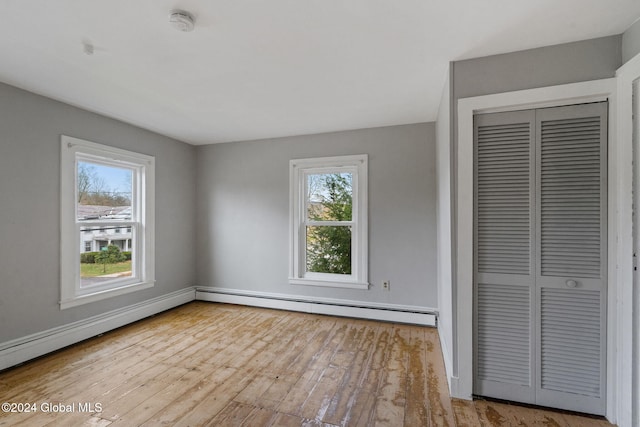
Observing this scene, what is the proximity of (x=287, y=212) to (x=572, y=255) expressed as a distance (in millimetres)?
3062

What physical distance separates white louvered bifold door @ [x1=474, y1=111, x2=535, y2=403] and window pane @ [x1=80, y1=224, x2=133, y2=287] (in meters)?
3.80

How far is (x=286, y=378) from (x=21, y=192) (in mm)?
2812

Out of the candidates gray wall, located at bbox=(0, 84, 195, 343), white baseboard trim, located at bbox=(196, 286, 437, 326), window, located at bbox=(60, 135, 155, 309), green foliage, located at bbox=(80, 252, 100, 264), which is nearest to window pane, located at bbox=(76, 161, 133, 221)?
window, located at bbox=(60, 135, 155, 309)

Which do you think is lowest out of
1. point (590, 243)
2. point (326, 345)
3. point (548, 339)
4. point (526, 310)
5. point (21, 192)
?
point (326, 345)

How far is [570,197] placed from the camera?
6.37 feet

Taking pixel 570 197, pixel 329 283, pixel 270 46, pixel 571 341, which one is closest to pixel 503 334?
pixel 571 341

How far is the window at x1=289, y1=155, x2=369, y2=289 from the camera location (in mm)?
3834

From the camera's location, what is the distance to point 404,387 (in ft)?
7.42

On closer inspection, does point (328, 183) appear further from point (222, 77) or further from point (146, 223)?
point (146, 223)

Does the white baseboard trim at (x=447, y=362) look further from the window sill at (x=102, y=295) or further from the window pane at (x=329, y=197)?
the window sill at (x=102, y=295)

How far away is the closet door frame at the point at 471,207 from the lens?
6.01ft

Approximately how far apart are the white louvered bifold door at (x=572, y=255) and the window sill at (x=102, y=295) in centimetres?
407

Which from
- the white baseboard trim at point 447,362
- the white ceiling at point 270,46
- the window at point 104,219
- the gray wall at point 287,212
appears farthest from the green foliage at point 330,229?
the window at point 104,219

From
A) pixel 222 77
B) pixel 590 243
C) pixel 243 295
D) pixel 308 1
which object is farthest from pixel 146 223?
pixel 590 243
